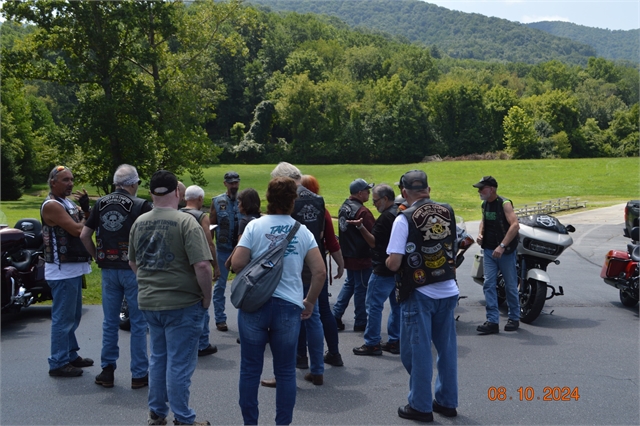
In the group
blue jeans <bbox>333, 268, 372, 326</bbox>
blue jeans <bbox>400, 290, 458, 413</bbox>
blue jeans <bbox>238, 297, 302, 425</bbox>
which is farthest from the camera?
blue jeans <bbox>333, 268, 372, 326</bbox>

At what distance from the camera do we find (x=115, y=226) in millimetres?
5590

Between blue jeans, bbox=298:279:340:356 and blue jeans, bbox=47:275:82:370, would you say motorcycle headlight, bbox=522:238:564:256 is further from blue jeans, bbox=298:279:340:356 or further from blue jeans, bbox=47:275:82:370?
blue jeans, bbox=47:275:82:370

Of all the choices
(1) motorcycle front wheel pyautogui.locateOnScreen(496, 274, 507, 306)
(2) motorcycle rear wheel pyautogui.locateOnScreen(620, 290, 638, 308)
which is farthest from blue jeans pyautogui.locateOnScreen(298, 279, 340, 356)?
(2) motorcycle rear wheel pyautogui.locateOnScreen(620, 290, 638, 308)

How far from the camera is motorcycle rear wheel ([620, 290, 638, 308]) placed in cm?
891

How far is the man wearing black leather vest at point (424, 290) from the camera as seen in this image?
494cm

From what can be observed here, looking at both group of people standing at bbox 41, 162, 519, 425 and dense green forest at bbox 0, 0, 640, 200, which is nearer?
group of people standing at bbox 41, 162, 519, 425

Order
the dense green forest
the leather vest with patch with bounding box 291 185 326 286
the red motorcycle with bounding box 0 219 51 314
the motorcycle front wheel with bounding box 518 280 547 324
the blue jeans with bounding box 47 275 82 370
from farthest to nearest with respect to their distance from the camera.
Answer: the dense green forest < the motorcycle front wheel with bounding box 518 280 547 324 < the red motorcycle with bounding box 0 219 51 314 < the leather vest with patch with bounding box 291 185 326 286 < the blue jeans with bounding box 47 275 82 370

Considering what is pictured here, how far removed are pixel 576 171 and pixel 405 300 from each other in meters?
66.9

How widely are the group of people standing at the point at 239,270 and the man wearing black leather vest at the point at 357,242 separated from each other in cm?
46

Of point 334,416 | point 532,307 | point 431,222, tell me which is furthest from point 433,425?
point 532,307

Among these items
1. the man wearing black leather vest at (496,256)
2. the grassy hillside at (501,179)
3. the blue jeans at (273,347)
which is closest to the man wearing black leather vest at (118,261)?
the blue jeans at (273,347)

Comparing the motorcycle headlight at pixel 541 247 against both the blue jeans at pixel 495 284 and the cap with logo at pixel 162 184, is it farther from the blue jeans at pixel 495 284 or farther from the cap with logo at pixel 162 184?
the cap with logo at pixel 162 184

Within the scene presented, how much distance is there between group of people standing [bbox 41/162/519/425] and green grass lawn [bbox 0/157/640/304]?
Answer: 31251 millimetres

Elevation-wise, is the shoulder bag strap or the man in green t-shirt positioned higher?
the shoulder bag strap
